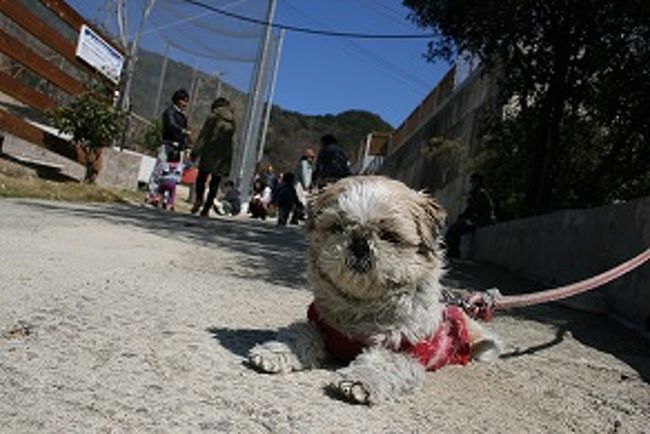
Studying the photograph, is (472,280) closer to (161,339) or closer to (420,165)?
(161,339)

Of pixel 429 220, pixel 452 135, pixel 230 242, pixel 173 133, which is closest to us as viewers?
pixel 429 220

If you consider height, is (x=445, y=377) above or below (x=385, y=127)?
below

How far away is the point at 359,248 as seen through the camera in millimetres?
2814

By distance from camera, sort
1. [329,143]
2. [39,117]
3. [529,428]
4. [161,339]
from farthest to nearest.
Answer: [39,117] < [329,143] < [161,339] < [529,428]

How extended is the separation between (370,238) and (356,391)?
521mm

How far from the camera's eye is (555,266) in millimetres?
9555

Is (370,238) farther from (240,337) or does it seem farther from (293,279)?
(293,279)

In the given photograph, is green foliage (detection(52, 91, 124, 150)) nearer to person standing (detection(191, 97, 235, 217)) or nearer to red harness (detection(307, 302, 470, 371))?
person standing (detection(191, 97, 235, 217))

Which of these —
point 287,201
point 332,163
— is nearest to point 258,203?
point 287,201

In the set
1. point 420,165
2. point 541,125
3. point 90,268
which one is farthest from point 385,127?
point 90,268

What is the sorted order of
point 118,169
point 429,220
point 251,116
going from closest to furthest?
point 429,220 → point 118,169 → point 251,116

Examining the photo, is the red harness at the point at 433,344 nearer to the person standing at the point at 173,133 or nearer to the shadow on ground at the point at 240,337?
the shadow on ground at the point at 240,337

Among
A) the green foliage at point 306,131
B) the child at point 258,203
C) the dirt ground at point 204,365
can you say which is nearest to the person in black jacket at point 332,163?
the dirt ground at point 204,365

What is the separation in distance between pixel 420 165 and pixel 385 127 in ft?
202
